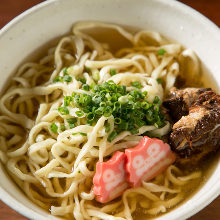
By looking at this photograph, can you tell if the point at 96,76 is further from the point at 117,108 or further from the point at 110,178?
the point at 110,178

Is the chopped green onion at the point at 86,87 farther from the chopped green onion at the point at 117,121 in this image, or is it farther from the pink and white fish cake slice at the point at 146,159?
the pink and white fish cake slice at the point at 146,159

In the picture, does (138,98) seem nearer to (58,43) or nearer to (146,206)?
(146,206)

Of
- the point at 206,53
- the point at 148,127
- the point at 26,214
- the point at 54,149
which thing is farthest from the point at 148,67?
the point at 26,214

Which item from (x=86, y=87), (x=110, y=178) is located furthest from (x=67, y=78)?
(x=110, y=178)

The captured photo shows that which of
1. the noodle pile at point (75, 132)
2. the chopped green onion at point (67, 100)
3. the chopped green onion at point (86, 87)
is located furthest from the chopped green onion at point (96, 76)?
the chopped green onion at point (67, 100)

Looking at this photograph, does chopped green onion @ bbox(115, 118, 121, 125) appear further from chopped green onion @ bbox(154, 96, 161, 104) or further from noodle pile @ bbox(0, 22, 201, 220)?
chopped green onion @ bbox(154, 96, 161, 104)
